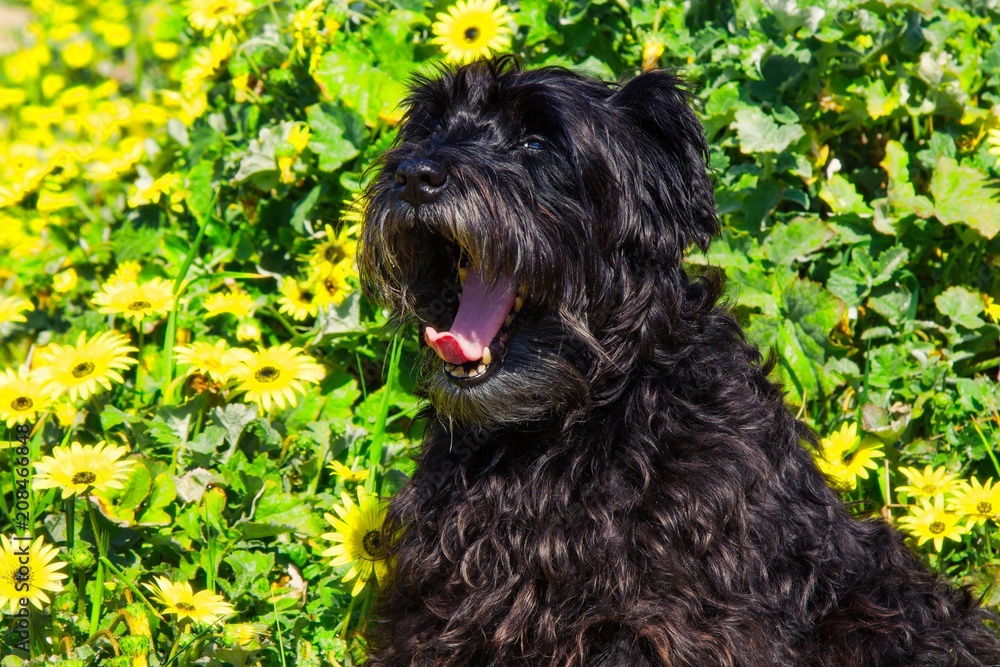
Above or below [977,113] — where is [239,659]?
below

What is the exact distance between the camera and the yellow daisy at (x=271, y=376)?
10.9 feet

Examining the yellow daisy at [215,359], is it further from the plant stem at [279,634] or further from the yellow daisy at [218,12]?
the yellow daisy at [218,12]

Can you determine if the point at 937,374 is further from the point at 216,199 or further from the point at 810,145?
the point at 216,199

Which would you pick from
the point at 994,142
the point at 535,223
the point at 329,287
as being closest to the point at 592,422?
the point at 535,223

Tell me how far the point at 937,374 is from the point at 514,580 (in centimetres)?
203

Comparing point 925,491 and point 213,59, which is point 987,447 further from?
point 213,59

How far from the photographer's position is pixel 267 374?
335 centimetres

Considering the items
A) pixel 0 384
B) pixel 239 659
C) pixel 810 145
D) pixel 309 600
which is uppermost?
pixel 810 145

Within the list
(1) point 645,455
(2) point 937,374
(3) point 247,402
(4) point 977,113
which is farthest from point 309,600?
(4) point 977,113

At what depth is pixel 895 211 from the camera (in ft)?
13.0

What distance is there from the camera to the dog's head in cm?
250

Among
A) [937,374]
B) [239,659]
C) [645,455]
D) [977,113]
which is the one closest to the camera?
[645,455]

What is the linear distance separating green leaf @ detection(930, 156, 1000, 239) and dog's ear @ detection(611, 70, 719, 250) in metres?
1.58

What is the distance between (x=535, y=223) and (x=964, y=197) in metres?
2.15
